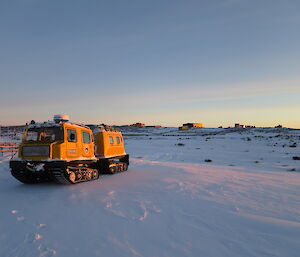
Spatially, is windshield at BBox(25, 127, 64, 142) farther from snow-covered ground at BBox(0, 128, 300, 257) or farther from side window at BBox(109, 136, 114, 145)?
side window at BBox(109, 136, 114, 145)

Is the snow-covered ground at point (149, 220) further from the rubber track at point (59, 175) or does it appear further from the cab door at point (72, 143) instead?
the cab door at point (72, 143)

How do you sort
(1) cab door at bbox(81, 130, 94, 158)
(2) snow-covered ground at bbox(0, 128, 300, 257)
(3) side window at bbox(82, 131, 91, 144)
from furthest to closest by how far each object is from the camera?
(3) side window at bbox(82, 131, 91, 144), (1) cab door at bbox(81, 130, 94, 158), (2) snow-covered ground at bbox(0, 128, 300, 257)

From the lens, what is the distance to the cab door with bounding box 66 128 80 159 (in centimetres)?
995

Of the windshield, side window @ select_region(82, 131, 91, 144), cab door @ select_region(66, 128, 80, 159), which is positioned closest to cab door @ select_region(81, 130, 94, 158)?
side window @ select_region(82, 131, 91, 144)

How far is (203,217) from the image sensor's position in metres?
6.29

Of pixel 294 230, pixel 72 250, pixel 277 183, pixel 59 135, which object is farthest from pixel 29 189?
pixel 277 183

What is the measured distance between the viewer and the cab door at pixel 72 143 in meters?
9.95

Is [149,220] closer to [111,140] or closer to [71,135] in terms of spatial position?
[71,135]

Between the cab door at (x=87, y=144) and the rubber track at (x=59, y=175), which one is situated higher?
the cab door at (x=87, y=144)

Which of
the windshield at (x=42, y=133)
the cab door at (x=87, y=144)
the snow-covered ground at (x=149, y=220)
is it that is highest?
the windshield at (x=42, y=133)

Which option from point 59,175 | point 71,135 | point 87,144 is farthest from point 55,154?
point 87,144

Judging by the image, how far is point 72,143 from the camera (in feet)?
33.6

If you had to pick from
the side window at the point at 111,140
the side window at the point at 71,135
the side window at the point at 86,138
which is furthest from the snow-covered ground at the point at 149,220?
the side window at the point at 111,140

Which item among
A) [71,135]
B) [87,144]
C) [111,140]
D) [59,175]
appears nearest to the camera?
[59,175]
